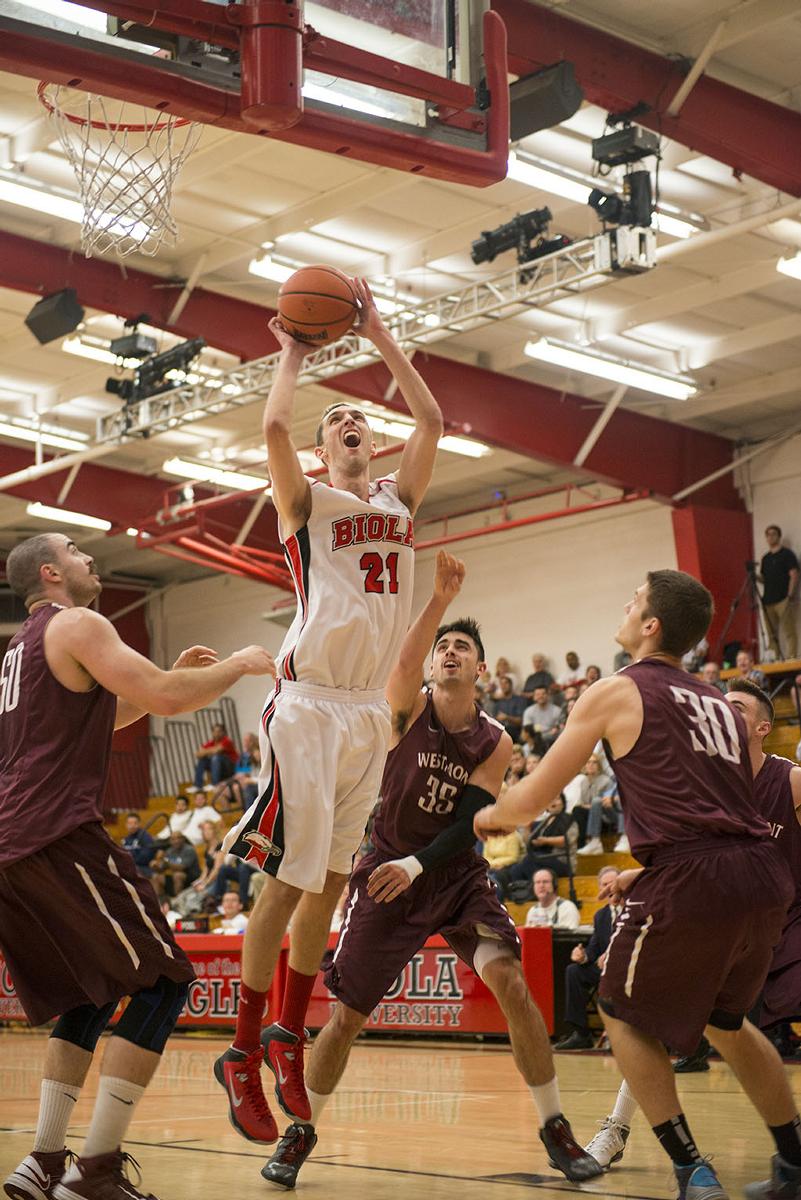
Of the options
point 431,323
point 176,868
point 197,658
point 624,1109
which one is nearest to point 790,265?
point 431,323

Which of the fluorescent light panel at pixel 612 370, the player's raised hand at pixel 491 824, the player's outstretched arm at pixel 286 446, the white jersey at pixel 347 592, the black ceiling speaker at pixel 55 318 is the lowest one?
the player's raised hand at pixel 491 824

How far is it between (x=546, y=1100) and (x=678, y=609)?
2085 mm

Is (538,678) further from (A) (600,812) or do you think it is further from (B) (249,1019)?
(B) (249,1019)

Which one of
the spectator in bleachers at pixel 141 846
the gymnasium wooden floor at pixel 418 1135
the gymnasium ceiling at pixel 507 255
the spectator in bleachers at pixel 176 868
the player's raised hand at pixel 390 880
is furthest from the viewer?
the spectator in bleachers at pixel 141 846

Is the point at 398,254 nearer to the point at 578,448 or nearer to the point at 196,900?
the point at 578,448

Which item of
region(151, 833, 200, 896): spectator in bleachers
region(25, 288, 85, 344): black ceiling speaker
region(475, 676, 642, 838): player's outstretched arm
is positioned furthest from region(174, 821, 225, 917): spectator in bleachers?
region(475, 676, 642, 838): player's outstretched arm

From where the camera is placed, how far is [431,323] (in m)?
16.4

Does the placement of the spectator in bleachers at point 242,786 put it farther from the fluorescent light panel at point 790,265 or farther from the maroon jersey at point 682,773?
the maroon jersey at point 682,773

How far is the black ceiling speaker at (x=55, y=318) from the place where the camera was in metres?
15.2

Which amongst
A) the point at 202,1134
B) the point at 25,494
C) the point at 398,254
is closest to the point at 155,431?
the point at 398,254

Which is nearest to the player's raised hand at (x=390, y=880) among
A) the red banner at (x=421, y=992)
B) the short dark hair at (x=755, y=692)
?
the short dark hair at (x=755, y=692)

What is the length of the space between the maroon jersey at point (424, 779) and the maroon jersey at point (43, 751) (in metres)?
1.76

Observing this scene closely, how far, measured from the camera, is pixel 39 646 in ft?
15.0

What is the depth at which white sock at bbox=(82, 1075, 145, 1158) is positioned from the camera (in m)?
4.27
